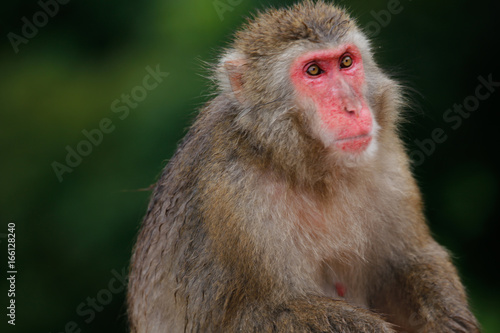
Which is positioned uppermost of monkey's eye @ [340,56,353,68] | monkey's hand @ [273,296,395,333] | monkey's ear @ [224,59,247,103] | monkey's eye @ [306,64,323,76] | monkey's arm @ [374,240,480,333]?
monkey's ear @ [224,59,247,103]

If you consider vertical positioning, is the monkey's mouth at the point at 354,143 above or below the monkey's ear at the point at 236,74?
below

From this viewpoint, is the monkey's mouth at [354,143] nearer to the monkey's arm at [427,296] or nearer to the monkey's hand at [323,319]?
the monkey's hand at [323,319]

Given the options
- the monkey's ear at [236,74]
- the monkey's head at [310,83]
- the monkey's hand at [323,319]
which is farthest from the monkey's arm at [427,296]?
the monkey's ear at [236,74]

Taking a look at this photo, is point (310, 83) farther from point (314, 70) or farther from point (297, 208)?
point (297, 208)

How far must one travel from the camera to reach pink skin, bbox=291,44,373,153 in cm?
456

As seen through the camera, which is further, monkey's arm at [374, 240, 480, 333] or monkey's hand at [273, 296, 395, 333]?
monkey's arm at [374, 240, 480, 333]

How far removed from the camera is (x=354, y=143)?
4574mm

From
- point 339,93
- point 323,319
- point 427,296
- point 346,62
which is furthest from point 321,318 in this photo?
point 346,62

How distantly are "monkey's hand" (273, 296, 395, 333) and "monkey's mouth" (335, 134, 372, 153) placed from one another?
104 centimetres

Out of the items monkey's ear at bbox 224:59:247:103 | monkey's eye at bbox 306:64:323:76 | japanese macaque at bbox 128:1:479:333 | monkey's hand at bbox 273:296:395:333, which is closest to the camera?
monkey's hand at bbox 273:296:395:333

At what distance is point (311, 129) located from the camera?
4.68 metres

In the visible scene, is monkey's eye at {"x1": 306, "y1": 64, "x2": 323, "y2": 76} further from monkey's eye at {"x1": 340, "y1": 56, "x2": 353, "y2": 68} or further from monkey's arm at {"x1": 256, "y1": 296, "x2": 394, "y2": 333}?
monkey's arm at {"x1": 256, "y1": 296, "x2": 394, "y2": 333}

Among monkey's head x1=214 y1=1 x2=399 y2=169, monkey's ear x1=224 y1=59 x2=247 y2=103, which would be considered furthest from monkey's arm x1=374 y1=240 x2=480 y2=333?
monkey's ear x1=224 y1=59 x2=247 y2=103

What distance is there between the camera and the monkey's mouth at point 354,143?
456cm
